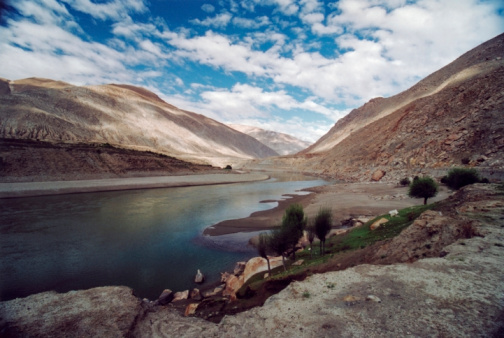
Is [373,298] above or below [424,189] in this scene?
below

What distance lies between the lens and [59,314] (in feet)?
22.2

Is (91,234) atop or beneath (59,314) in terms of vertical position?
beneath

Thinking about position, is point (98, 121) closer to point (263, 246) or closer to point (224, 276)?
point (224, 276)

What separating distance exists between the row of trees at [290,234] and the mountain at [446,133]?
27653mm

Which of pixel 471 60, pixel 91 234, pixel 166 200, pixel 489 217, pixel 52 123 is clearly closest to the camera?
pixel 489 217

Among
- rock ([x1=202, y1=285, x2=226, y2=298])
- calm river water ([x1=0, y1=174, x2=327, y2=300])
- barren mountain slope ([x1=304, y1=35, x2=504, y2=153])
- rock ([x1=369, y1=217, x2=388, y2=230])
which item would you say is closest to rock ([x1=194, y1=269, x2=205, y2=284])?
calm river water ([x1=0, y1=174, x2=327, y2=300])

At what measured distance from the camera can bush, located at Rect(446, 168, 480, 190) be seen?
961 inches

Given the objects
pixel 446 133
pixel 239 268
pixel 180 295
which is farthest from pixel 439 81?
pixel 180 295

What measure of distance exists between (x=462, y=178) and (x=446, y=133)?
22.1 metres

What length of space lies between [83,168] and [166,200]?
1010 inches

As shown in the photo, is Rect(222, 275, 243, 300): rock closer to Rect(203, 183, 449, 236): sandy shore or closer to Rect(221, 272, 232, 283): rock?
Rect(221, 272, 232, 283): rock

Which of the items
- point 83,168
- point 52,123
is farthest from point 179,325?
point 52,123

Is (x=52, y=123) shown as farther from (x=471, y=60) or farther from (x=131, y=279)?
(x=471, y=60)

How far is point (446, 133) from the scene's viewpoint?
42.4m
